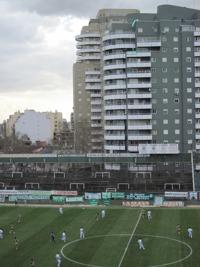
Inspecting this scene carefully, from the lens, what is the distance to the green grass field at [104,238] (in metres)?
54.3

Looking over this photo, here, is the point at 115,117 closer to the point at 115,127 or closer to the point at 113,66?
the point at 115,127

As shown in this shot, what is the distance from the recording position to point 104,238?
65312 millimetres

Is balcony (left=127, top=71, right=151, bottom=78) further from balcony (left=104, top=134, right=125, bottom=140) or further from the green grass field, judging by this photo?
the green grass field

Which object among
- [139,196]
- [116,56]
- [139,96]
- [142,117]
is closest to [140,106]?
[139,96]

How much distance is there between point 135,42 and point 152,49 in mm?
4848

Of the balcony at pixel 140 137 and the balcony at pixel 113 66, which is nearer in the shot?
the balcony at pixel 140 137

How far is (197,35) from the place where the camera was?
127m

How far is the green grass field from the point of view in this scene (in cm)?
5431

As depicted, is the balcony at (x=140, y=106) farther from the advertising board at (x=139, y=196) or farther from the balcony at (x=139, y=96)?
the advertising board at (x=139, y=196)

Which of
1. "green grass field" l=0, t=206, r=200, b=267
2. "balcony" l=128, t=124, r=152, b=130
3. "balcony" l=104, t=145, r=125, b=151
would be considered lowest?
"green grass field" l=0, t=206, r=200, b=267

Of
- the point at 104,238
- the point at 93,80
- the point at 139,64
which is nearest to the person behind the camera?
the point at 104,238

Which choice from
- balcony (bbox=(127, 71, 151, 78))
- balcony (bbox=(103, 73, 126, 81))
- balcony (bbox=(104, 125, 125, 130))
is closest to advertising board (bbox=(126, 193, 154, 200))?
balcony (bbox=(104, 125, 125, 130))

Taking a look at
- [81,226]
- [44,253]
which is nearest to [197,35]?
[81,226]

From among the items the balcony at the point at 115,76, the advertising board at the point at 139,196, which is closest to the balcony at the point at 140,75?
the balcony at the point at 115,76
